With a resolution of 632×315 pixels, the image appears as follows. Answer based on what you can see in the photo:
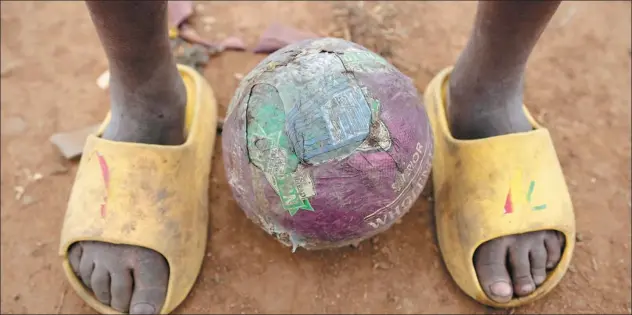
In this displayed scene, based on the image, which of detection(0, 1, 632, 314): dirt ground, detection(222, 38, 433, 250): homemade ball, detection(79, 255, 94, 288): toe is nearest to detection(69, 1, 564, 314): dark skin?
detection(79, 255, 94, 288): toe

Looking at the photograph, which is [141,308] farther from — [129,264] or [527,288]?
[527,288]

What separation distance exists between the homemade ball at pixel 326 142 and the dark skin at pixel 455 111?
1.02 feet

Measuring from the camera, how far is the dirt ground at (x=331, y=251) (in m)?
1.79

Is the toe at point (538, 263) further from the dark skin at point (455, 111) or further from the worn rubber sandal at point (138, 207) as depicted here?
the worn rubber sandal at point (138, 207)

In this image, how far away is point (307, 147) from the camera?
132 centimetres

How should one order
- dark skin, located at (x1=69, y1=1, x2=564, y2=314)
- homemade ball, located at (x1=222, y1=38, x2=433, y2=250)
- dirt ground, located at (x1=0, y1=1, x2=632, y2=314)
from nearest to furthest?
1. homemade ball, located at (x1=222, y1=38, x2=433, y2=250)
2. dark skin, located at (x1=69, y1=1, x2=564, y2=314)
3. dirt ground, located at (x1=0, y1=1, x2=632, y2=314)

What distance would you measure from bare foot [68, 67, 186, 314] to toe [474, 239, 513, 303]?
90 centimetres

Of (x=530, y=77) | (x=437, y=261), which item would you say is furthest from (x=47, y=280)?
(x=530, y=77)

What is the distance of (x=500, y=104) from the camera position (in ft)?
5.82

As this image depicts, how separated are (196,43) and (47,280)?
1.03 metres

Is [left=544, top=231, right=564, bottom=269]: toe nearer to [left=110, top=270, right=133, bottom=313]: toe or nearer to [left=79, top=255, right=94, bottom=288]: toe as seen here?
[left=110, top=270, right=133, bottom=313]: toe

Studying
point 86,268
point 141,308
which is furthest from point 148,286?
point 86,268

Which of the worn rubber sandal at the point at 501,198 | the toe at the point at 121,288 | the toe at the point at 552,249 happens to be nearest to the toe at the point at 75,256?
the toe at the point at 121,288

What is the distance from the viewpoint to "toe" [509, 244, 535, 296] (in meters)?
1.70
